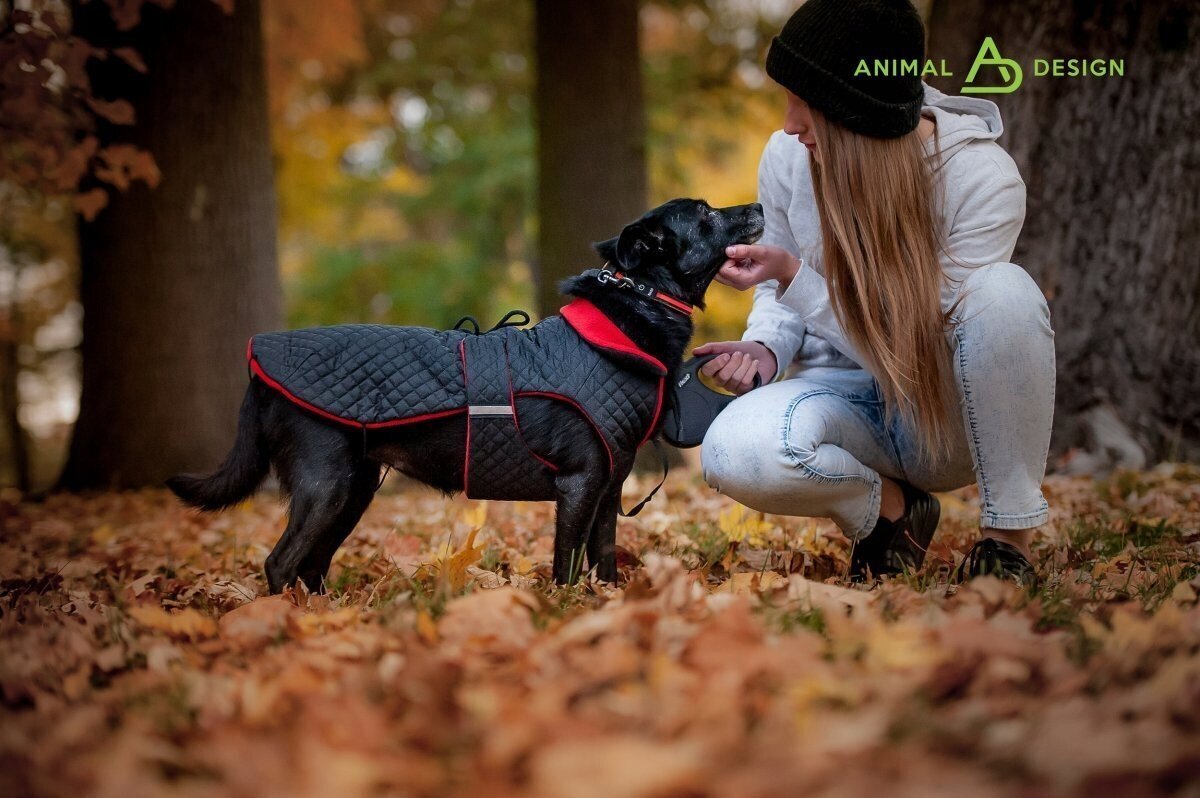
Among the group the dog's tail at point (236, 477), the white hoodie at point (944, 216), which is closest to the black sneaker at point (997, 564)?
the white hoodie at point (944, 216)

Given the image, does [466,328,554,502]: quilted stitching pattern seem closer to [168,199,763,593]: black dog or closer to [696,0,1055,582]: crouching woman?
[168,199,763,593]: black dog

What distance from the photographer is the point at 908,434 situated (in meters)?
3.17

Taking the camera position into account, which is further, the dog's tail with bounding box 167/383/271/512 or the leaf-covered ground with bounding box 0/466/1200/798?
the dog's tail with bounding box 167/383/271/512

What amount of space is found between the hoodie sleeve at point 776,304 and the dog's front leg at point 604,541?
0.76 meters

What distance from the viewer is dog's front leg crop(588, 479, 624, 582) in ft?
10.7

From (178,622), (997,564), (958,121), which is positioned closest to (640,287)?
(958,121)

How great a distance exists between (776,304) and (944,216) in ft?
2.22

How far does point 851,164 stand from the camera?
115 inches

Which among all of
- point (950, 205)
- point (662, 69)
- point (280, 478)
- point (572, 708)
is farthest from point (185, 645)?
point (662, 69)

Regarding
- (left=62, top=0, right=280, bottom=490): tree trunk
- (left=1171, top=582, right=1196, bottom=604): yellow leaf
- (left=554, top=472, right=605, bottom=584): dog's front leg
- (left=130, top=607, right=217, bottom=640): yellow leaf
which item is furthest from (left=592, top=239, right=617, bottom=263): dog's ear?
(left=62, top=0, right=280, bottom=490): tree trunk

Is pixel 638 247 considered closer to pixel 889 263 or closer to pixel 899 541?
pixel 889 263

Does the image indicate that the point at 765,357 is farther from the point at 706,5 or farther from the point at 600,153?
the point at 706,5

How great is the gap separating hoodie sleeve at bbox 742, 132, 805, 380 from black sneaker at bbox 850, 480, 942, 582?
0.61m

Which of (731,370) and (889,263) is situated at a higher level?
(889,263)
